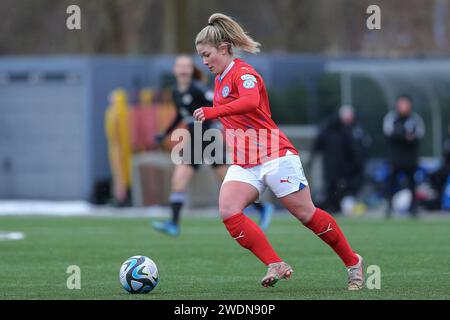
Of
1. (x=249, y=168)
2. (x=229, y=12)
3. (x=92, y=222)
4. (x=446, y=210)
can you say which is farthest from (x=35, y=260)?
(x=229, y=12)

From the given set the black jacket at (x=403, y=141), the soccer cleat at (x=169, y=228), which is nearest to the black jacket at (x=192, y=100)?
the soccer cleat at (x=169, y=228)

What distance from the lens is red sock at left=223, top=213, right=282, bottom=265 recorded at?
9.38 metres

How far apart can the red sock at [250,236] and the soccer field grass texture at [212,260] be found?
29 cm

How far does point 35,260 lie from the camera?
41.9 feet

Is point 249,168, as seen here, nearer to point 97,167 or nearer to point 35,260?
point 35,260

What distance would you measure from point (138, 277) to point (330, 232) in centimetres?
156

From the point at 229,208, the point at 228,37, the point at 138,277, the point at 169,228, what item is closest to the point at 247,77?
the point at 228,37

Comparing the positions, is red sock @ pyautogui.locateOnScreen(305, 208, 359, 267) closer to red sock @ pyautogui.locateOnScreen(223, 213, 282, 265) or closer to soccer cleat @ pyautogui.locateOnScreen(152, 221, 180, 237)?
red sock @ pyautogui.locateOnScreen(223, 213, 282, 265)

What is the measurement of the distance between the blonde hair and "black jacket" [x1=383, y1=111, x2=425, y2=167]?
13182 millimetres

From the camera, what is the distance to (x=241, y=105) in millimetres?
9188

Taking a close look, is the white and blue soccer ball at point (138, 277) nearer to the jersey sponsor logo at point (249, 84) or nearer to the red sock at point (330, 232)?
the red sock at point (330, 232)

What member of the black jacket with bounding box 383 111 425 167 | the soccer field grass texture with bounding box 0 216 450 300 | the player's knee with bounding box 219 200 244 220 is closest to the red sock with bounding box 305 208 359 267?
the soccer field grass texture with bounding box 0 216 450 300
